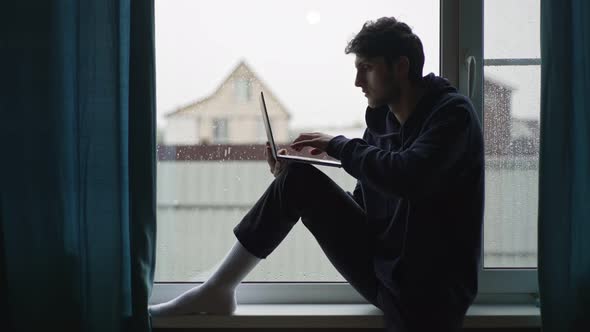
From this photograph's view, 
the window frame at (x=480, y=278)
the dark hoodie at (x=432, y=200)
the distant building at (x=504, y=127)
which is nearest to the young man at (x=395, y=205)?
the dark hoodie at (x=432, y=200)

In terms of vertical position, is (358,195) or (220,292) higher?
(358,195)

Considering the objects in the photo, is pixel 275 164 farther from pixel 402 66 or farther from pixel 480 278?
pixel 480 278

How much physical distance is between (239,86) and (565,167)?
36.6 inches

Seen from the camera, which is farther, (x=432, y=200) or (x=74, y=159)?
(x=74, y=159)

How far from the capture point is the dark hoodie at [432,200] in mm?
1284

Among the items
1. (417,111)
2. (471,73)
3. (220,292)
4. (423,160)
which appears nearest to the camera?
(423,160)

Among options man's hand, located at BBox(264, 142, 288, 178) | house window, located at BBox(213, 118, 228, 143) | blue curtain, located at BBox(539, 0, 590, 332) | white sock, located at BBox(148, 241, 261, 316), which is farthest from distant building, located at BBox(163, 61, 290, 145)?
blue curtain, located at BBox(539, 0, 590, 332)

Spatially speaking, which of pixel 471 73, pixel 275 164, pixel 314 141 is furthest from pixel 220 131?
pixel 471 73

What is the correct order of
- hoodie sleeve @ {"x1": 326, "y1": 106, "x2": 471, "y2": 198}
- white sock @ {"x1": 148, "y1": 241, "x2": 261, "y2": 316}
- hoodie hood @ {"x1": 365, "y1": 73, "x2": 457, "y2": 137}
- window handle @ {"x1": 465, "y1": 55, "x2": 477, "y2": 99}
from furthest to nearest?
window handle @ {"x1": 465, "y1": 55, "x2": 477, "y2": 99}
white sock @ {"x1": 148, "y1": 241, "x2": 261, "y2": 316}
hoodie hood @ {"x1": 365, "y1": 73, "x2": 457, "y2": 137}
hoodie sleeve @ {"x1": 326, "y1": 106, "x2": 471, "y2": 198}

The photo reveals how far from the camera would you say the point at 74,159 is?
4.80 ft

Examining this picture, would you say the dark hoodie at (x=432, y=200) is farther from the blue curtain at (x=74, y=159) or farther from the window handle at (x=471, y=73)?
the blue curtain at (x=74, y=159)

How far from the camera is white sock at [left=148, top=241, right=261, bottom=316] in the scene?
1506 mm

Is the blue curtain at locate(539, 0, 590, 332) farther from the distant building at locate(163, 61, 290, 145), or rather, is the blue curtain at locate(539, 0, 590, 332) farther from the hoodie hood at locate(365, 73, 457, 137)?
the distant building at locate(163, 61, 290, 145)

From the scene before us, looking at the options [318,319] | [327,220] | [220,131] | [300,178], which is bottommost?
[318,319]
